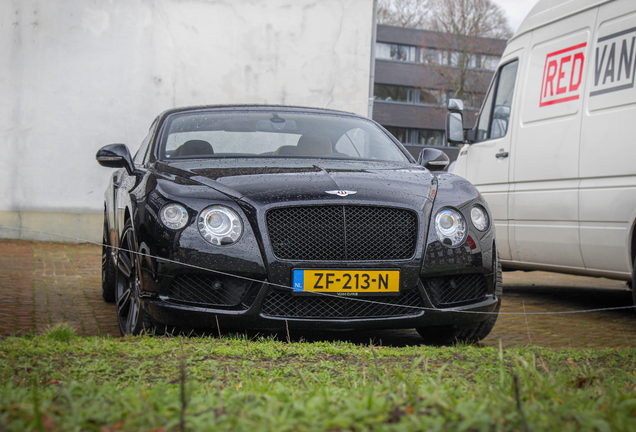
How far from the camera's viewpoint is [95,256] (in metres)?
10.5

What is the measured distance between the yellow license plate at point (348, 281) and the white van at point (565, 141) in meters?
2.33

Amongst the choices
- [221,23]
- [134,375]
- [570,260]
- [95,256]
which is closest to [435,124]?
[221,23]

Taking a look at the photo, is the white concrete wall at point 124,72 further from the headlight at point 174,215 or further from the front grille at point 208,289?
the front grille at point 208,289

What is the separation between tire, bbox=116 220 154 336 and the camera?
398 cm

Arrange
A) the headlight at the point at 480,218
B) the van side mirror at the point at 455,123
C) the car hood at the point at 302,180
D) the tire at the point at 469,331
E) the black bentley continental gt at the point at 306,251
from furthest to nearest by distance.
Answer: the van side mirror at the point at 455,123 → the tire at the point at 469,331 → the headlight at the point at 480,218 → the car hood at the point at 302,180 → the black bentley continental gt at the point at 306,251

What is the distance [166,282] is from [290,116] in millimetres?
2239

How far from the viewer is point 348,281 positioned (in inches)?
150

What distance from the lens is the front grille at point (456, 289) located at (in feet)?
13.1

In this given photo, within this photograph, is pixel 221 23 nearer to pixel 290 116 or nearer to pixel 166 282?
pixel 290 116

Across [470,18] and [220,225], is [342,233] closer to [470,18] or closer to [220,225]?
[220,225]

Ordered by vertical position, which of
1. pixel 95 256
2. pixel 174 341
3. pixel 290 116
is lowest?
pixel 95 256

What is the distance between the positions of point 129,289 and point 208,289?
0.81 meters

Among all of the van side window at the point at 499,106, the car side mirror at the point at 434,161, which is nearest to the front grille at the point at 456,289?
the car side mirror at the point at 434,161

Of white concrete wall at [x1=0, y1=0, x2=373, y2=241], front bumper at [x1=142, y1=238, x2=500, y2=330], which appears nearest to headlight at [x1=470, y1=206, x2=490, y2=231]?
front bumper at [x1=142, y1=238, x2=500, y2=330]
